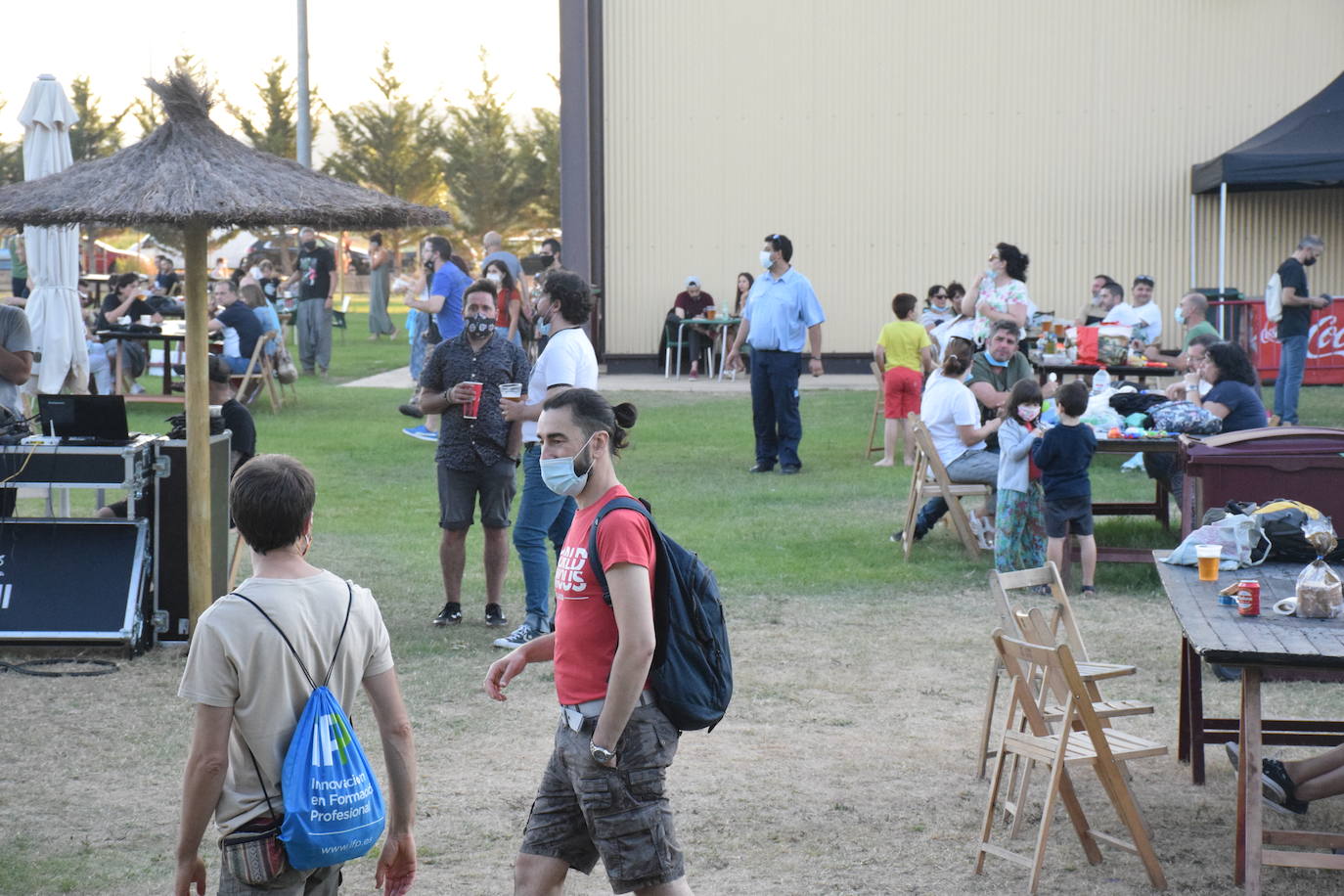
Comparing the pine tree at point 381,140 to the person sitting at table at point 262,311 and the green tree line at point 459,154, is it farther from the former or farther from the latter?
the person sitting at table at point 262,311

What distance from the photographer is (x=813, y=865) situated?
4793mm

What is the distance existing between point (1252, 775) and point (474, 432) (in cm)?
414

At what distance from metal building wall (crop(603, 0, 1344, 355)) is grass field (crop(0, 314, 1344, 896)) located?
11.9m

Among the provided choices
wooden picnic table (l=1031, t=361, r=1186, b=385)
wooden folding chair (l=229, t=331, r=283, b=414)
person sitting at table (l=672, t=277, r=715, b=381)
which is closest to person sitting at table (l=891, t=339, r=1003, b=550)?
wooden picnic table (l=1031, t=361, r=1186, b=385)

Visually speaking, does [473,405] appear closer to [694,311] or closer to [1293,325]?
[1293,325]


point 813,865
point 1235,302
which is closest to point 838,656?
point 813,865

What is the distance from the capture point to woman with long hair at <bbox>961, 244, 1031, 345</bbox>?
1196cm

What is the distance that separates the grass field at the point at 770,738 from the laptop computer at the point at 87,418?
1098 mm

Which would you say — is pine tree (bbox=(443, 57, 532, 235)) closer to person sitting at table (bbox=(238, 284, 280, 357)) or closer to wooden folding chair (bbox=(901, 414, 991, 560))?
person sitting at table (bbox=(238, 284, 280, 357))

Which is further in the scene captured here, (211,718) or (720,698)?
(720,698)

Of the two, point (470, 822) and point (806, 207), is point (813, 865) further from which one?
point (806, 207)

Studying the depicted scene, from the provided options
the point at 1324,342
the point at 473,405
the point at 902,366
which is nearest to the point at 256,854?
the point at 473,405

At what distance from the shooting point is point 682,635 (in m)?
3.48

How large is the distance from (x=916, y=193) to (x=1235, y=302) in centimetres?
503
